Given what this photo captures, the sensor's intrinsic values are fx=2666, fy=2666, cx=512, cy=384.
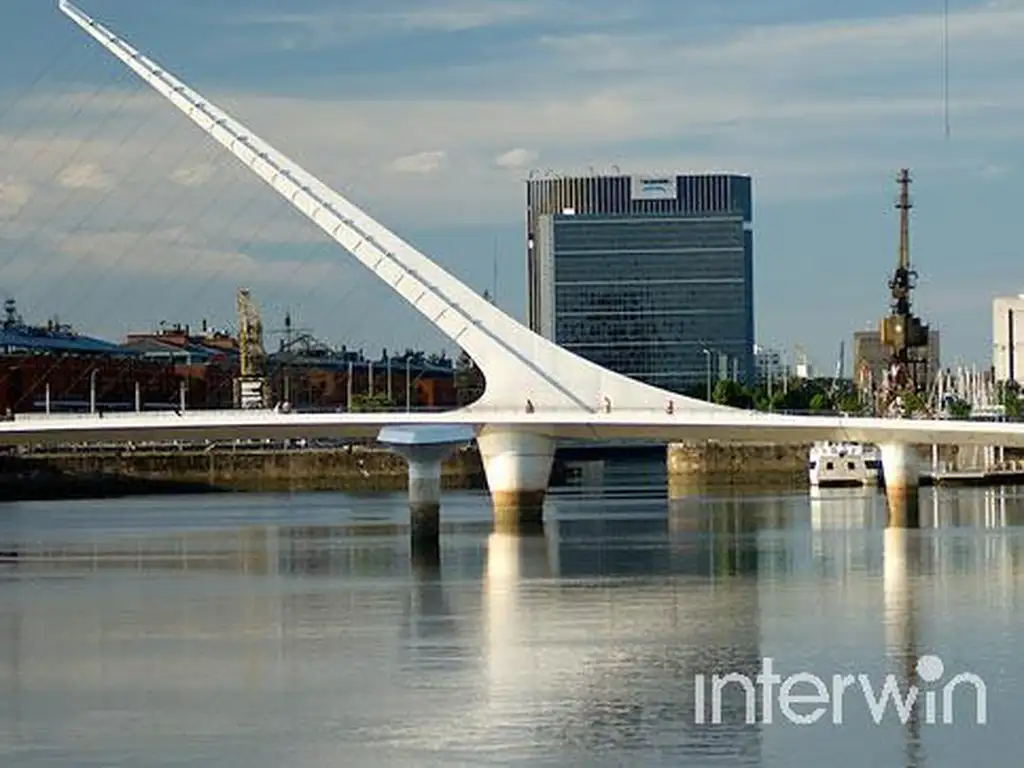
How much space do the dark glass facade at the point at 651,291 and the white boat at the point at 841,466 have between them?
89.3 m

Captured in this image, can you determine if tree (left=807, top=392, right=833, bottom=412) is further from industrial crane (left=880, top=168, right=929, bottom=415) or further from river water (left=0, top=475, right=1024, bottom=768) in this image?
river water (left=0, top=475, right=1024, bottom=768)

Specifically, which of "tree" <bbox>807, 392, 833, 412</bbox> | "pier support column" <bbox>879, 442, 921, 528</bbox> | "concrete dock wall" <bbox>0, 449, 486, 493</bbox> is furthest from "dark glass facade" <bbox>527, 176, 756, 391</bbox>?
"pier support column" <bbox>879, 442, 921, 528</bbox>

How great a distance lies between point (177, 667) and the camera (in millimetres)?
33094

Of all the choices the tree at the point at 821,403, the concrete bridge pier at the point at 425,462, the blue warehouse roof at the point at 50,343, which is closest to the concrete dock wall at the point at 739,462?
the tree at the point at 821,403

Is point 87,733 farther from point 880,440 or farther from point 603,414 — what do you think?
point 880,440

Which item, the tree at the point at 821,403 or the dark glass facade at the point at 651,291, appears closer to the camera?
the tree at the point at 821,403

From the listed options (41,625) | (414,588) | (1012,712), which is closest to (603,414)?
(414,588)

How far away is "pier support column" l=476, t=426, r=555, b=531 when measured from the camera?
65875 millimetres

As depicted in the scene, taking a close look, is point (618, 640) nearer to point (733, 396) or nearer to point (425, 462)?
point (425, 462)

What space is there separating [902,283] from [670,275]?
93688 millimetres

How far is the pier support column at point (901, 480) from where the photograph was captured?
66625 mm

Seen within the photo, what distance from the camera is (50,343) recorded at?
406ft

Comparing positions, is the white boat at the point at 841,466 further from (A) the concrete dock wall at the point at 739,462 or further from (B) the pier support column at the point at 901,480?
(B) the pier support column at the point at 901,480

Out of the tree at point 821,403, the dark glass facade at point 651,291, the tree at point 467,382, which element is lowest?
the tree at point 821,403
